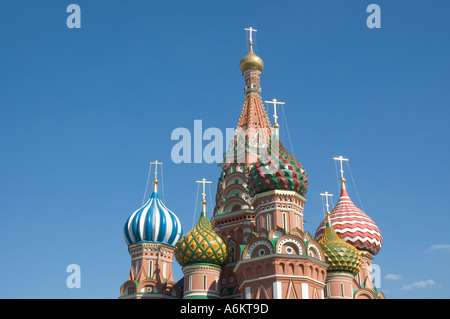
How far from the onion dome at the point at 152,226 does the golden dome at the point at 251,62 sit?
8729 mm

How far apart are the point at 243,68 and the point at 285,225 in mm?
11278

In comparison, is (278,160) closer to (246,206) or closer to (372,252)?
(246,206)

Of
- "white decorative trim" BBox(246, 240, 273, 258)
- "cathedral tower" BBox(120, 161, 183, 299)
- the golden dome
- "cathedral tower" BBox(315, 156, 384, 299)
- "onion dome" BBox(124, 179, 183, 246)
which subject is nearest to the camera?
"white decorative trim" BBox(246, 240, 273, 258)

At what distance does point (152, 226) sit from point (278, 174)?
8.82 m

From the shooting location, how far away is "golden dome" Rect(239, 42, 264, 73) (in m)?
32.7

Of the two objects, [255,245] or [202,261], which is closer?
[255,245]

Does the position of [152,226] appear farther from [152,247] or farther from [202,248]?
[202,248]

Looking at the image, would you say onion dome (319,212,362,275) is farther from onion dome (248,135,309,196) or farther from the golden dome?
the golden dome

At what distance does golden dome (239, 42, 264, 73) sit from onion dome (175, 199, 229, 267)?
32.3 ft

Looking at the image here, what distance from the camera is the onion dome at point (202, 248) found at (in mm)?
26641

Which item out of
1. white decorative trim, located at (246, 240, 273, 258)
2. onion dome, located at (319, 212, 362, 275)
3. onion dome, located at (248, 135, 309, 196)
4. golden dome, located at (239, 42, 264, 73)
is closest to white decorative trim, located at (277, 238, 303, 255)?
white decorative trim, located at (246, 240, 273, 258)

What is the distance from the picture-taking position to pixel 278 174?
987 inches

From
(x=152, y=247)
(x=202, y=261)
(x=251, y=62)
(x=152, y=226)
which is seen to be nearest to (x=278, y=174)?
(x=202, y=261)
